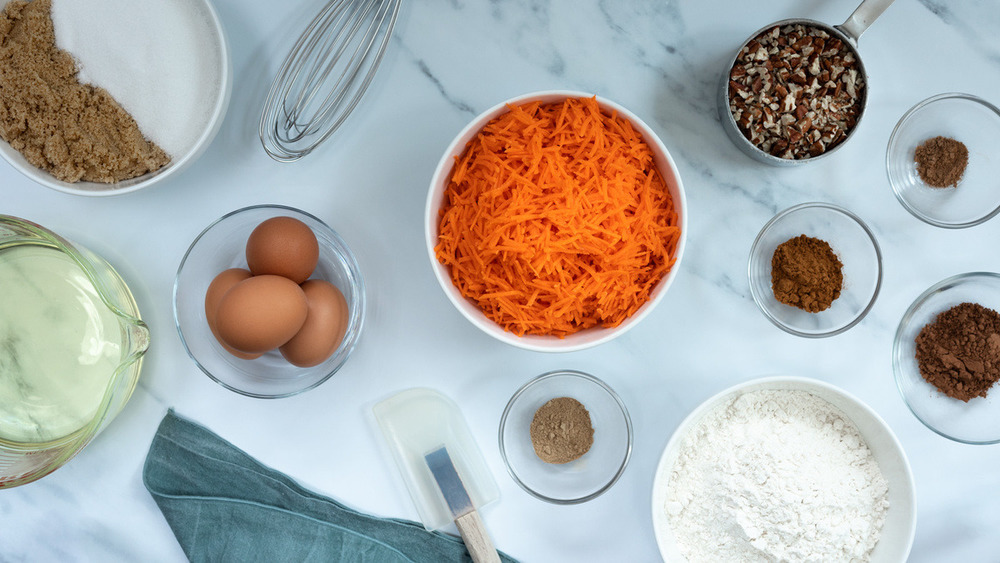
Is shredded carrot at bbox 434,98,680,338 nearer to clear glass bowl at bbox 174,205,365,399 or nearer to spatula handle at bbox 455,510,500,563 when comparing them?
clear glass bowl at bbox 174,205,365,399

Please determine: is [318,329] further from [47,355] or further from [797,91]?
[797,91]

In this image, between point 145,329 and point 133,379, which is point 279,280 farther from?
point 133,379

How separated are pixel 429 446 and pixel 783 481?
2.19 ft

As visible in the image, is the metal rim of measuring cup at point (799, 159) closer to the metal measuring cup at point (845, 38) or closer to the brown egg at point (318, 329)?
the metal measuring cup at point (845, 38)

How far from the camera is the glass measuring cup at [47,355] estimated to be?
3.81ft

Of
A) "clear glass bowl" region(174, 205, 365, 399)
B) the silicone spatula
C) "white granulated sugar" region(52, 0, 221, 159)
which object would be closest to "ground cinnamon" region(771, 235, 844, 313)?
the silicone spatula

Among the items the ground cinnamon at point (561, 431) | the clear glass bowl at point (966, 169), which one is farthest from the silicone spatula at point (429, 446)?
the clear glass bowl at point (966, 169)

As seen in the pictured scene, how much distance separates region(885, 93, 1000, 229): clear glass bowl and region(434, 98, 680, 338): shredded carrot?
0.54 meters

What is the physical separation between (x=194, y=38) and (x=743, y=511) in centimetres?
134

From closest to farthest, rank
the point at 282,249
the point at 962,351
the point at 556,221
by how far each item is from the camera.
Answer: the point at 556,221 → the point at 282,249 → the point at 962,351

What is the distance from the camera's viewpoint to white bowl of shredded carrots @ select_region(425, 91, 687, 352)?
100 centimetres

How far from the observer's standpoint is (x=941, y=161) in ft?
4.06

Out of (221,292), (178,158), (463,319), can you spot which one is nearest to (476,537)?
(463,319)

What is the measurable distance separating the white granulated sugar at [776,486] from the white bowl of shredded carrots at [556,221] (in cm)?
32
